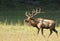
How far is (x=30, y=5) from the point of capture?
29438 mm

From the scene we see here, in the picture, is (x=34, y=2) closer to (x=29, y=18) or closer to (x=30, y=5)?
(x=30, y=5)

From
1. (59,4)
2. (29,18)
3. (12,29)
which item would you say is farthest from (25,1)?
(29,18)

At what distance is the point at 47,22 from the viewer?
13.3m

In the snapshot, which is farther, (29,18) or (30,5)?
(30,5)

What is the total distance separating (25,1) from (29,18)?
55.8 ft

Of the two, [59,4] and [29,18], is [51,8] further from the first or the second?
[29,18]

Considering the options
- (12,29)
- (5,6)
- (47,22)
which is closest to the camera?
(47,22)

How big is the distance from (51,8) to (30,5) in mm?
1811

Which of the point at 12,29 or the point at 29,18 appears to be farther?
the point at 12,29

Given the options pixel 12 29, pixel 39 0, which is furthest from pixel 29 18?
pixel 39 0

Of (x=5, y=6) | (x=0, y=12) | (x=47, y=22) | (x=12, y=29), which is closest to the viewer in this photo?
(x=47, y=22)

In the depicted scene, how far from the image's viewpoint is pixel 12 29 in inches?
638

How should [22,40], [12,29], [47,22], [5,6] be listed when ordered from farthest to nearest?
[5,6] → [12,29] → [47,22] → [22,40]

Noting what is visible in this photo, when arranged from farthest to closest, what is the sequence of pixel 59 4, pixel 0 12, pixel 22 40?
1. pixel 59 4
2. pixel 0 12
3. pixel 22 40
